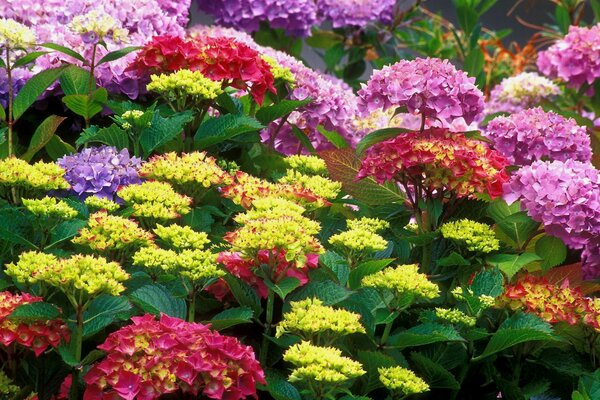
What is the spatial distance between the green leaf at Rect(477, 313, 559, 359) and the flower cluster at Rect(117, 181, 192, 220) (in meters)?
0.52

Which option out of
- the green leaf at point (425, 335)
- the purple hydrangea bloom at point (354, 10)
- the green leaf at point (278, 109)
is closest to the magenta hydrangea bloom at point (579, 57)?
the purple hydrangea bloom at point (354, 10)

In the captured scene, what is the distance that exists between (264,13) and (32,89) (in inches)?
47.7

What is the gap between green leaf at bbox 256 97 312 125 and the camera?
7.57 feet

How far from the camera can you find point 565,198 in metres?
1.96

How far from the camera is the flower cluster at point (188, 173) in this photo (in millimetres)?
1869

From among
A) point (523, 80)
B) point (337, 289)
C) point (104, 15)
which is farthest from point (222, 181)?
point (523, 80)

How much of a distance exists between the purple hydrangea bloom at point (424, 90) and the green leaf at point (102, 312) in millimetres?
651

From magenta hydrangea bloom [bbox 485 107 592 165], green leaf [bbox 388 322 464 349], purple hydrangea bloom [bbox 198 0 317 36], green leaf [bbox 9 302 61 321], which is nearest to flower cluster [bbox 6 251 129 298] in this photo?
green leaf [bbox 9 302 61 321]

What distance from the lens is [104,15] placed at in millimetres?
2350

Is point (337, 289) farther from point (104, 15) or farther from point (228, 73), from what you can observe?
point (104, 15)

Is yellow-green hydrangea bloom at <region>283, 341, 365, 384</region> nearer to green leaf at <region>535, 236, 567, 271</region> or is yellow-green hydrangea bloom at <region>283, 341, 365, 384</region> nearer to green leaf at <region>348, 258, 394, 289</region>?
green leaf at <region>348, 258, 394, 289</region>

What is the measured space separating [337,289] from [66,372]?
43cm

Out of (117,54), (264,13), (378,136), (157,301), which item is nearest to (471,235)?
(378,136)

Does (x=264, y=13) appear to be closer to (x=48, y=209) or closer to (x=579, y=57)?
(x=579, y=57)
